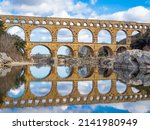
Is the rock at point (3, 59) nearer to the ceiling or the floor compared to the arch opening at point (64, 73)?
nearer to the ceiling

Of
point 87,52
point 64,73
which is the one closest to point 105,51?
point 87,52

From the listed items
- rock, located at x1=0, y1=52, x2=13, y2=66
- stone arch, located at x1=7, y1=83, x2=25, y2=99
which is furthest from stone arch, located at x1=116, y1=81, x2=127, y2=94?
rock, located at x1=0, y1=52, x2=13, y2=66

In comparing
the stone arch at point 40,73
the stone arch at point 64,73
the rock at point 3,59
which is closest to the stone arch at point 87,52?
the rock at point 3,59

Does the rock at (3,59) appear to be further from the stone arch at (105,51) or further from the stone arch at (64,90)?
the stone arch at (105,51)

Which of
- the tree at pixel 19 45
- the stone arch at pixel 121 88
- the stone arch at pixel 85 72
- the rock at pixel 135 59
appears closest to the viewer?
the stone arch at pixel 121 88

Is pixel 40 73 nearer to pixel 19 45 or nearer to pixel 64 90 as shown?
pixel 64 90

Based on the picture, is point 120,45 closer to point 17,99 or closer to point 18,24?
point 18,24

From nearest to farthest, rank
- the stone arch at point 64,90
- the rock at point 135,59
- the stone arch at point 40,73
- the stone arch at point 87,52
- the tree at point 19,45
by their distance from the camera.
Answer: the stone arch at point 64,90, the stone arch at point 40,73, the rock at point 135,59, the tree at point 19,45, the stone arch at point 87,52

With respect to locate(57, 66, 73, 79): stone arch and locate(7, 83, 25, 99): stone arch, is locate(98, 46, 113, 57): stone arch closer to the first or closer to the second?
locate(57, 66, 73, 79): stone arch
